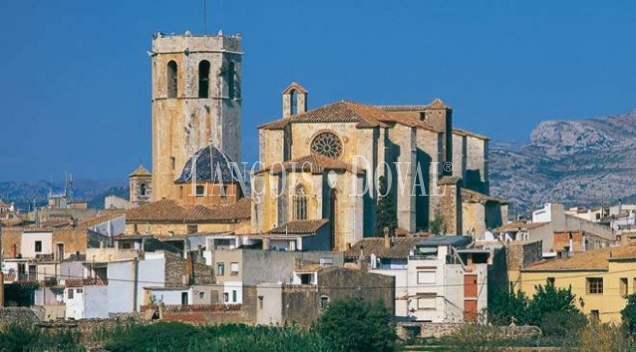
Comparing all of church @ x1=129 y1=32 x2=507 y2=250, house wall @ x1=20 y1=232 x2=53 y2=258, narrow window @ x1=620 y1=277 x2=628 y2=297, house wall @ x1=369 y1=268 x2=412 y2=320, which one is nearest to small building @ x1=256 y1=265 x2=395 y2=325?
house wall @ x1=369 y1=268 x2=412 y2=320

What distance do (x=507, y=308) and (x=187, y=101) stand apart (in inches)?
1240

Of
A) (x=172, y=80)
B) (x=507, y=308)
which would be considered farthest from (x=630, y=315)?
(x=172, y=80)

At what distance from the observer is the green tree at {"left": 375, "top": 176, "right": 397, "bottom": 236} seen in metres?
86.7

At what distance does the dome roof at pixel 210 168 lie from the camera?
307 feet

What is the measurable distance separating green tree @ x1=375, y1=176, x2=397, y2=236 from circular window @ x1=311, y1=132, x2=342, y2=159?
2.08 metres

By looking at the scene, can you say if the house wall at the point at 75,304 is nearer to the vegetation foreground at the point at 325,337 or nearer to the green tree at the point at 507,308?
the vegetation foreground at the point at 325,337

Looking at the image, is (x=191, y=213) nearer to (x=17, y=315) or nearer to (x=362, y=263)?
(x=362, y=263)

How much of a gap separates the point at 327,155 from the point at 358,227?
474 cm

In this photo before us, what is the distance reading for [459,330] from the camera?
65.8 meters

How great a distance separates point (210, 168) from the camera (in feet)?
308

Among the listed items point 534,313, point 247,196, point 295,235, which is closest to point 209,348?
point 534,313

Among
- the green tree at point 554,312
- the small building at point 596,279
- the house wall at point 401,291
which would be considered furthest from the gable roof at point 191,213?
the green tree at point 554,312

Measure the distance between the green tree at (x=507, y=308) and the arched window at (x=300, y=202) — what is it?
1351 cm

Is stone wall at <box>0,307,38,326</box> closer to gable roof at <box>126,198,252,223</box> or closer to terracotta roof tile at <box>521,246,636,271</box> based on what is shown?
terracotta roof tile at <box>521,246,636,271</box>
